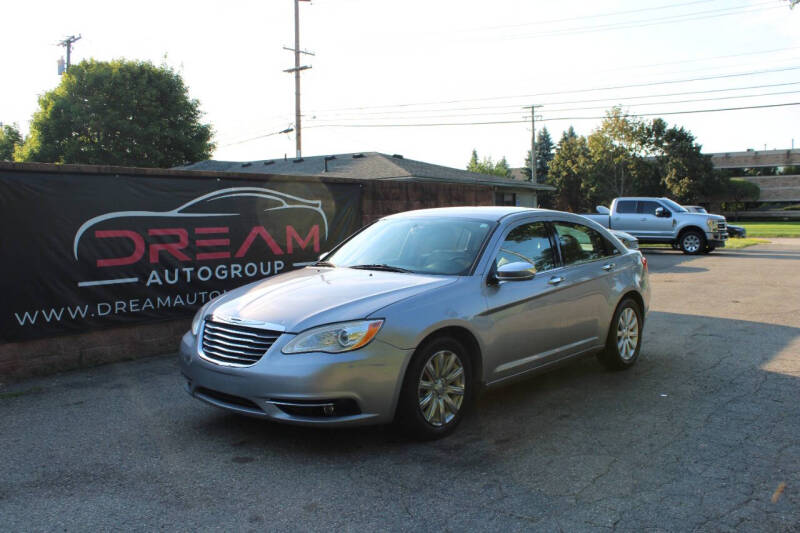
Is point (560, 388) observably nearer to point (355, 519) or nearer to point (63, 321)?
point (355, 519)

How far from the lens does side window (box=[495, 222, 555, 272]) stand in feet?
17.0

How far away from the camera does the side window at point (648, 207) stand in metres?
23.5

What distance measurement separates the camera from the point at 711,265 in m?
17.7

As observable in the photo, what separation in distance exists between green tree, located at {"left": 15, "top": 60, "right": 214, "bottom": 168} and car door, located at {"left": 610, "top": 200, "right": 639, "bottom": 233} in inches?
1005

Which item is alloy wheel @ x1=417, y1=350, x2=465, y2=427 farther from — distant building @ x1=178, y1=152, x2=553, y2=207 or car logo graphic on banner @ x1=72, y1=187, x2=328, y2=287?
distant building @ x1=178, y1=152, x2=553, y2=207

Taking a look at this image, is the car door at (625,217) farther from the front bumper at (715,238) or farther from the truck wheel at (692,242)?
the front bumper at (715,238)

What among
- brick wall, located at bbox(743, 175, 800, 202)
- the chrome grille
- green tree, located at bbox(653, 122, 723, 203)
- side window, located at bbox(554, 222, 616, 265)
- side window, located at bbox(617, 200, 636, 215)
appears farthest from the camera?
brick wall, located at bbox(743, 175, 800, 202)

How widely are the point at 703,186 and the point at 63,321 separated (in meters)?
60.6

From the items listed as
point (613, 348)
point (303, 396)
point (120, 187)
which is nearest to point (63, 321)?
point (120, 187)

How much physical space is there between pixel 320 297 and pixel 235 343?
64 cm

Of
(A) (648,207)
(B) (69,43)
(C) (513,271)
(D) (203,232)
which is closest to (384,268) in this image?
(C) (513,271)

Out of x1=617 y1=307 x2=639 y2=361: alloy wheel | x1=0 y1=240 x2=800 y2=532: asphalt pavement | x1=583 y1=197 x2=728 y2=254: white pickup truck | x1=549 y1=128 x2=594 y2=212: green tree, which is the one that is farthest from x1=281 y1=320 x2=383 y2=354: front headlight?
x1=549 y1=128 x2=594 y2=212: green tree

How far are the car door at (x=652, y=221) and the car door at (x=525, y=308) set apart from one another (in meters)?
19.1

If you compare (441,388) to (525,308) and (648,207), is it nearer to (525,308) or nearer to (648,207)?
(525,308)
